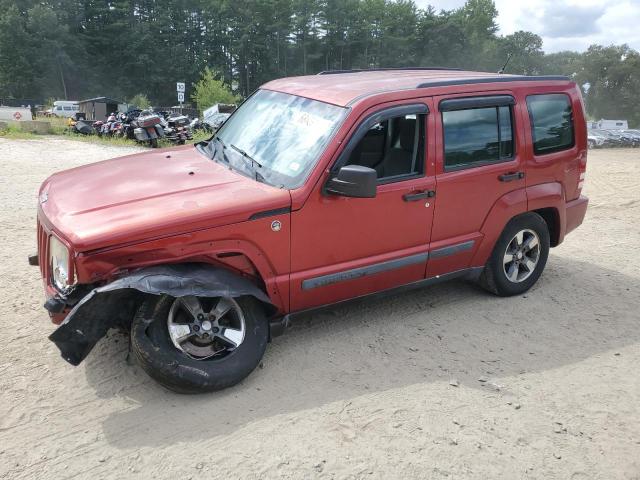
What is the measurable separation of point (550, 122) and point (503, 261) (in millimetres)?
1317

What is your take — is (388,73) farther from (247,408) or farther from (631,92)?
(631,92)

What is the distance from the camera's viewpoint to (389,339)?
13.8 ft

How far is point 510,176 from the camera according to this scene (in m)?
4.61

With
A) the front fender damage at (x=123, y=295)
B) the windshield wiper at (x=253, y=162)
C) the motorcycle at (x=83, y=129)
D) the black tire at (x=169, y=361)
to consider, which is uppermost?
the windshield wiper at (x=253, y=162)

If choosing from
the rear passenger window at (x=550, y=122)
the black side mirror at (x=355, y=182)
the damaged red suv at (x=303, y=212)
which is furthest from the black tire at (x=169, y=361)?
the rear passenger window at (x=550, y=122)

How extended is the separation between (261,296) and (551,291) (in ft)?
10.5

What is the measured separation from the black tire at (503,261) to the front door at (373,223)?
86cm

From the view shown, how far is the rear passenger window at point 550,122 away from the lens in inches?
188

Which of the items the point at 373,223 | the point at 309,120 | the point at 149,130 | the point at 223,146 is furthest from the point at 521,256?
the point at 149,130

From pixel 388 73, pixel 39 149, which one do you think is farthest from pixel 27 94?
pixel 388 73

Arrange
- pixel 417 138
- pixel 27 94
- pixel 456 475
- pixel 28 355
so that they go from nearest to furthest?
pixel 456 475
pixel 28 355
pixel 417 138
pixel 27 94

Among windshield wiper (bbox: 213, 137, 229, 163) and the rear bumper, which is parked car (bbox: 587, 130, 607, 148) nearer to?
the rear bumper

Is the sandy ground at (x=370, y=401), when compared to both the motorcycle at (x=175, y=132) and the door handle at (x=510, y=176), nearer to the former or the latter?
the door handle at (x=510, y=176)

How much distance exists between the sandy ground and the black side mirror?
3.95 feet
